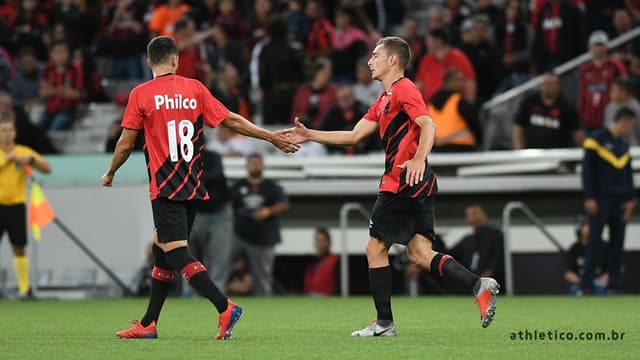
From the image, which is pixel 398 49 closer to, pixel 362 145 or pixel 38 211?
pixel 38 211

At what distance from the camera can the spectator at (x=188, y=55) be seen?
67.8 feet

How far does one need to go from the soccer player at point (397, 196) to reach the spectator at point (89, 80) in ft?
42.7

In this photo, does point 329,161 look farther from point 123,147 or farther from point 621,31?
point 123,147

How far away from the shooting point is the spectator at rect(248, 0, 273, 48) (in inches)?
879

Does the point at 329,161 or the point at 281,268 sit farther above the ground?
the point at 329,161

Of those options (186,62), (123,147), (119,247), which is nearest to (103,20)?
(186,62)

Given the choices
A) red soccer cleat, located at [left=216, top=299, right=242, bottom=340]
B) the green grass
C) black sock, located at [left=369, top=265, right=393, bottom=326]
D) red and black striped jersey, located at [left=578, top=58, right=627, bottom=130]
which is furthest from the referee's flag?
black sock, located at [left=369, top=265, right=393, bottom=326]

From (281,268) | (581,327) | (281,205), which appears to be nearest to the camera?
(581,327)

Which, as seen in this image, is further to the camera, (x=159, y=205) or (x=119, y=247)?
(x=119, y=247)

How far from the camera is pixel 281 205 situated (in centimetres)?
1833

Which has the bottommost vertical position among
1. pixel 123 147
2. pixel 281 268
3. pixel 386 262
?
pixel 281 268

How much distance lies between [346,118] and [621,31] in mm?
4639

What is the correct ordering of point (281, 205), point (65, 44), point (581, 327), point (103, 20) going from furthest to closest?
point (103, 20), point (65, 44), point (281, 205), point (581, 327)

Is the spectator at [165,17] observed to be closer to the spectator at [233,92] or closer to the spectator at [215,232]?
the spectator at [233,92]
